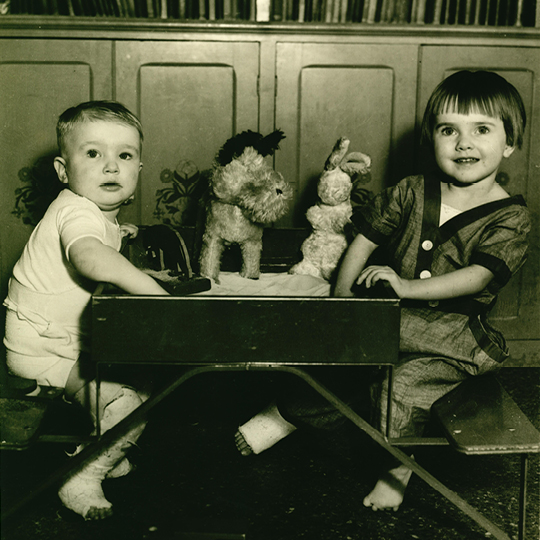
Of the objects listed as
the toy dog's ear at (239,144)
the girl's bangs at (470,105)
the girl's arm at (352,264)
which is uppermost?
the girl's bangs at (470,105)

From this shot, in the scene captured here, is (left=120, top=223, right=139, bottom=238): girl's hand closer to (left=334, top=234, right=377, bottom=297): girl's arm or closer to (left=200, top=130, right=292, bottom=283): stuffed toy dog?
(left=200, top=130, right=292, bottom=283): stuffed toy dog

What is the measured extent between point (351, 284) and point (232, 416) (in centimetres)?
55

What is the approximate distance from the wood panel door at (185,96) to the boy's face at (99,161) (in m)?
0.64

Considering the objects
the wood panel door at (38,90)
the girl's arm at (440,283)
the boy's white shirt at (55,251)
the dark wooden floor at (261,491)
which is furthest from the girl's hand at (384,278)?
the wood panel door at (38,90)

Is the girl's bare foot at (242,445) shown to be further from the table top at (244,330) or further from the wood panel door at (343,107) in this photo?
the wood panel door at (343,107)

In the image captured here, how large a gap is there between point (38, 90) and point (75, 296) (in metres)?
0.90

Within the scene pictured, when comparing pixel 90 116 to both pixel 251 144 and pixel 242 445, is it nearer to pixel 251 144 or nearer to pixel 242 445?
pixel 251 144

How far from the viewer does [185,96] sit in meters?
1.86

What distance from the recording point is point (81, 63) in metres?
1.83

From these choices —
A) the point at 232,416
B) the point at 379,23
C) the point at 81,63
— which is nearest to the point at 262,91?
the point at 379,23

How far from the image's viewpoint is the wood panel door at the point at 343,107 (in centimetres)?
186

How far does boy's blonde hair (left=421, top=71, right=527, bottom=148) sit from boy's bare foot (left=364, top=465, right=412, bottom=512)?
716mm

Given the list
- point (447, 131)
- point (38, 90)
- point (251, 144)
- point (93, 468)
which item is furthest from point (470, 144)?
point (38, 90)

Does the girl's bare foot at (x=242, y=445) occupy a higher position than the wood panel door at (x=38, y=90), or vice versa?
the wood panel door at (x=38, y=90)
